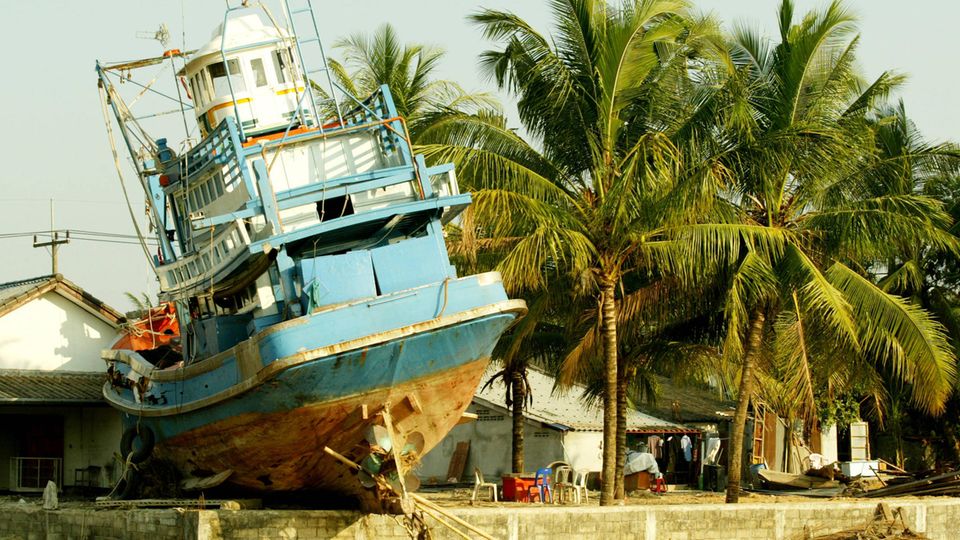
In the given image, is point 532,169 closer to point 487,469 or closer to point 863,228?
point 863,228

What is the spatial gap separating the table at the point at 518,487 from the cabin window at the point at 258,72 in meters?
7.71

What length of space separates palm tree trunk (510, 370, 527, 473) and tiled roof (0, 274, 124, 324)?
26.5 feet

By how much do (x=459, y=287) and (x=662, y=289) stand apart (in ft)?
19.4

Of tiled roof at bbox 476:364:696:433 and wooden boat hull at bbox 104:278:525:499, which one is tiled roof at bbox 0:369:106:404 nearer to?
wooden boat hull at bbox 104:278:525:499

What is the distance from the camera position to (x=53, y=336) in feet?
87.8

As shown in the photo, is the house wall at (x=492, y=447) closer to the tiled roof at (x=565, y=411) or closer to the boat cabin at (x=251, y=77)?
the tiled roof at (x=565, y=411)

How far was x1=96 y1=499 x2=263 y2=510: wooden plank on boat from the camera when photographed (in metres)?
18.2

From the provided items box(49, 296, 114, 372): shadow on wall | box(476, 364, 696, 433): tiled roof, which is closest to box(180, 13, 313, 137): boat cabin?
box(49, 296, 114, 372): shadow on wall

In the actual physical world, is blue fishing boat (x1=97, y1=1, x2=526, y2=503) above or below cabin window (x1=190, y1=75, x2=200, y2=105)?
below

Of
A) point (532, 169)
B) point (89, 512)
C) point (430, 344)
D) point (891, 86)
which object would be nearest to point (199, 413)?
point (89, 512)

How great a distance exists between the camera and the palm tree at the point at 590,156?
20781 mm

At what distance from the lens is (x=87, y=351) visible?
27.2 meters

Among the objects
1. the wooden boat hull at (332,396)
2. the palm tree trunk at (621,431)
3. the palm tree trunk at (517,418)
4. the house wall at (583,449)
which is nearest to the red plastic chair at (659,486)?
the house wall at (583,449)

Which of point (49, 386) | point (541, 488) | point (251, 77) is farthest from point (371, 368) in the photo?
point (49, 386)
